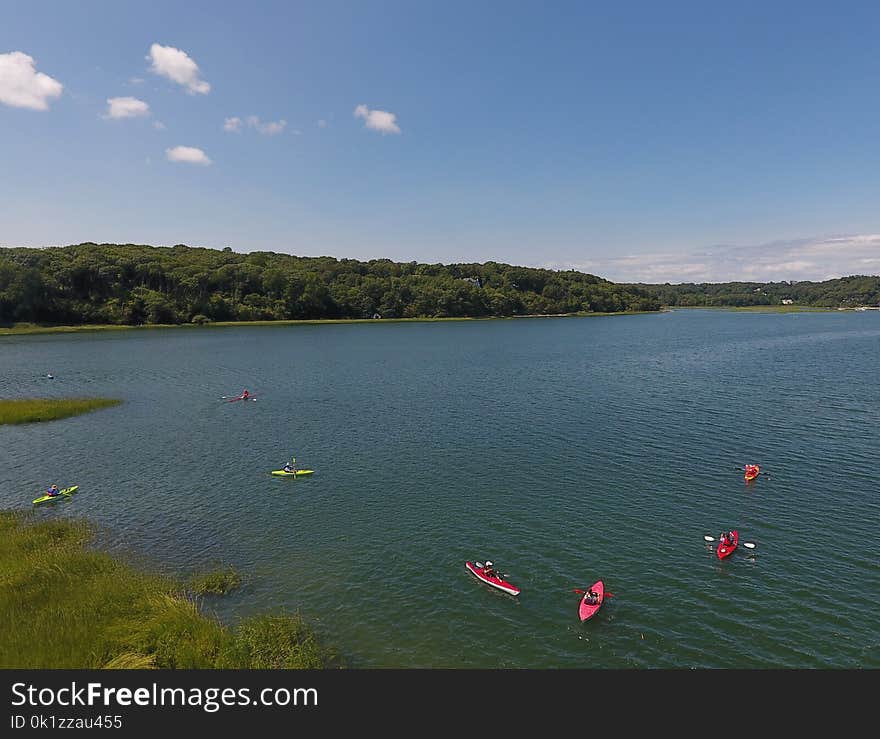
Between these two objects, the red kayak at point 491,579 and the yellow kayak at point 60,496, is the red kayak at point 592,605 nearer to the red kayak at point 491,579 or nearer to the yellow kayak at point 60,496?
the red kayak at point 491,579

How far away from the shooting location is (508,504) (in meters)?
37.2

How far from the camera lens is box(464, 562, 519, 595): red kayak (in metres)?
26.2

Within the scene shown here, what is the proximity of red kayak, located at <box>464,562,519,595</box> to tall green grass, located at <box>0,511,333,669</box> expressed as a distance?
29.4 feet

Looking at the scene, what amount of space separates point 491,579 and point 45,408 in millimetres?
65104

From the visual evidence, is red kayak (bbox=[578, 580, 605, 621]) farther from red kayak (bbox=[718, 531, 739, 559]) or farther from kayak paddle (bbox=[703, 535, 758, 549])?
kayak paddle (bbox=[703, 535, 758, 549])

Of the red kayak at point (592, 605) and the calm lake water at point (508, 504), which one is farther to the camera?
the red kayak at point (592, 605)

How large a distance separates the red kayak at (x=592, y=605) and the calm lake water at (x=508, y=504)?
0.66 meters

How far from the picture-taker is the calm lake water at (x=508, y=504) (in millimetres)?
23594

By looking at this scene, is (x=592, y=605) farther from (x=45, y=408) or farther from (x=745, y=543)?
(x=45, y=408)

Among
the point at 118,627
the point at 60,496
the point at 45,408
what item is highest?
the point at 45,408

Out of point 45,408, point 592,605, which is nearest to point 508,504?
point 592,605

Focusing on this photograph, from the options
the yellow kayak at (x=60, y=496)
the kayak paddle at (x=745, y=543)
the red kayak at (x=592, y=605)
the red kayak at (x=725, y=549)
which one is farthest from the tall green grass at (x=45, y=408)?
the red kayak at (x=725, y=549)

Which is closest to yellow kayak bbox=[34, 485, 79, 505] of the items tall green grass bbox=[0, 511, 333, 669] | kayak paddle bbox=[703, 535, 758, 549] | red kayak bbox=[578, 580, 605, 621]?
tall green grass bbox=[0, 511, 333, 669]

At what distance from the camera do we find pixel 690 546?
30.7m
